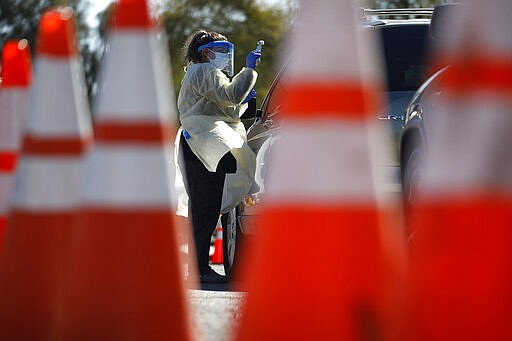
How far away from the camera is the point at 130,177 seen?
418 cm

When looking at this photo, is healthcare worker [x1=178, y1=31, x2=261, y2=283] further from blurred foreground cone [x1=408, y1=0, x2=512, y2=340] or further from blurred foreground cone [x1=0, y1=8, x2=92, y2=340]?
blurred foreground cone [x1=408, y1=0, x2=512, y2=340]

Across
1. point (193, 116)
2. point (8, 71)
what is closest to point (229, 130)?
point (193, 116)

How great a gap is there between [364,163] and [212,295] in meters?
4.51

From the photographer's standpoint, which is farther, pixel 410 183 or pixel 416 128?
pixel 410 183

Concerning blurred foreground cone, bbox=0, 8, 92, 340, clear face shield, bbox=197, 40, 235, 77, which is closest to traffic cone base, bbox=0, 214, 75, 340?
blurred foreground cone, bbox=0, 8, 92, 340

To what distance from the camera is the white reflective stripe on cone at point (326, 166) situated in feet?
12.1

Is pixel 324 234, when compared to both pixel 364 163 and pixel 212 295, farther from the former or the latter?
pixel 212 295

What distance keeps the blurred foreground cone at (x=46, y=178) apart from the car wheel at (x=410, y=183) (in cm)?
307

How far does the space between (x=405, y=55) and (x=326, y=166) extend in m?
5.70

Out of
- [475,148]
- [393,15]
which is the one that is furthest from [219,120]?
[475,148]

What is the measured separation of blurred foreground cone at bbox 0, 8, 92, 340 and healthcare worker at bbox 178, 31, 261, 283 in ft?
17.8

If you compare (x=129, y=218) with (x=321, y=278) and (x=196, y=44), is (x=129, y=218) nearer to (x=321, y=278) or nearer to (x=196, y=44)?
(x=321, y=278)

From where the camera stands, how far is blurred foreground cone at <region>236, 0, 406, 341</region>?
143 inches

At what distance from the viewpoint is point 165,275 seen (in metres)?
4.14
